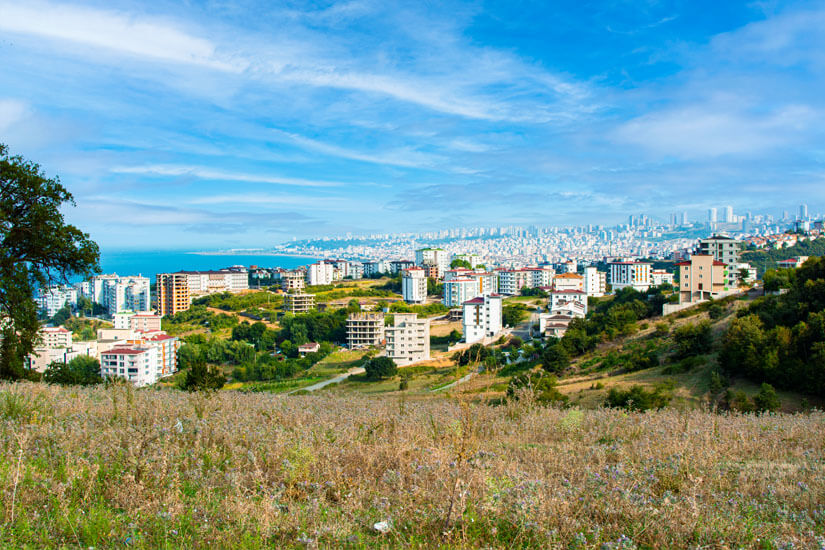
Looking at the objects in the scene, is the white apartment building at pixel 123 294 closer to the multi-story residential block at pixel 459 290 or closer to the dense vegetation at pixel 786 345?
the multi-story residential block at pixel 459 290

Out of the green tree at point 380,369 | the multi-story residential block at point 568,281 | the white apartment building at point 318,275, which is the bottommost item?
the green tree at point 380,369

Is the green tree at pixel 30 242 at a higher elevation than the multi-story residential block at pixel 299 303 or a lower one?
higher

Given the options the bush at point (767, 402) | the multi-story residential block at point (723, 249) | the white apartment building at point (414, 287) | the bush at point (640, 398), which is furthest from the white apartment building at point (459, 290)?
the bush at point (767, 402)

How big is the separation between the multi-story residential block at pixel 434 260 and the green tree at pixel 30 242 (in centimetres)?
8401

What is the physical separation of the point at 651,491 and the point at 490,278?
7228cm

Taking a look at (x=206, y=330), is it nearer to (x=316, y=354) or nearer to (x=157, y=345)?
(x=157, y=345)

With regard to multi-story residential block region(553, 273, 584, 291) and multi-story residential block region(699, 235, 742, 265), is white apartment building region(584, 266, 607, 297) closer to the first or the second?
multi-story residential block region(553, 273, 584, 291)

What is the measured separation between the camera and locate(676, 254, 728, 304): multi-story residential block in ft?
Answer: 116

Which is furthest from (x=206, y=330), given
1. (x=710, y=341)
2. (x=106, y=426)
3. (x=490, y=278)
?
(x=106, y=426)

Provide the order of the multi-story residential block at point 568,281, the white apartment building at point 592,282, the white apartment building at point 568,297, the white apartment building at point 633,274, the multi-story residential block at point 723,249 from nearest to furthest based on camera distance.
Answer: the multi-story residential block at point 723,249, the white apartment building at point 568,297, the multi-story residential block at point 568,281, the white apartment building at point 592,282, the white apartment building at point 633,274

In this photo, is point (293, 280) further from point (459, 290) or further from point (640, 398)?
point (640, 398)

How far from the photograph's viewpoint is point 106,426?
3.76 meters

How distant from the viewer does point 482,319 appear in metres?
46.0

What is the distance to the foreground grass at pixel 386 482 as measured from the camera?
2217mm
